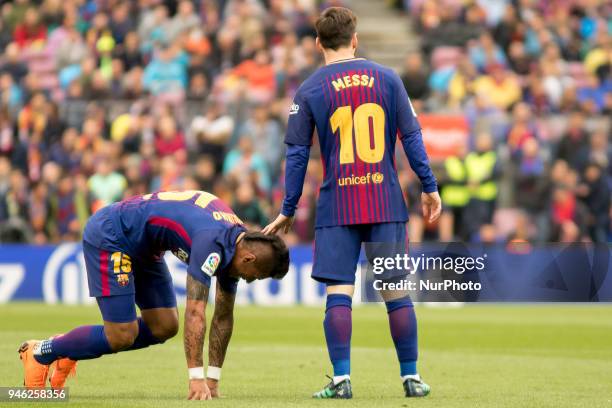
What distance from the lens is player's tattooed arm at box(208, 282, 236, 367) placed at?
9.97 m

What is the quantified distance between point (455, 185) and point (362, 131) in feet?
44.2

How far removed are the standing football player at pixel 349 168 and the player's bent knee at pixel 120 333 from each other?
115 cm

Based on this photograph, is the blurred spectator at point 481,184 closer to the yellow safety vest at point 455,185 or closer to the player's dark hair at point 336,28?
the yellow safety vest at point 455,185

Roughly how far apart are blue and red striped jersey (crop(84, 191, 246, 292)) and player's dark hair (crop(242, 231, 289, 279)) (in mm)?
119

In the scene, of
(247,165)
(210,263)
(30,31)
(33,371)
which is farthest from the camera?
(30,31)

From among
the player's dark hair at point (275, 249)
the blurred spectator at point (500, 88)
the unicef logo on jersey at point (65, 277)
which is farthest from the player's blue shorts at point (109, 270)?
the blurred spectator at point (500, 88)

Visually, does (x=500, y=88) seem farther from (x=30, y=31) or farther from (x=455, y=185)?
(x=30, y=31)

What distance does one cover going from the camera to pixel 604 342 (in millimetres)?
15781

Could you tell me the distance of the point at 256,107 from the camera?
80.5 ft

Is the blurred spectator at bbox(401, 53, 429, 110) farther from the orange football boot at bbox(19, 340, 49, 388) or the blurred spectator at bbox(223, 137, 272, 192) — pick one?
the orange football boot at bbox(19, 340, 49, 388)

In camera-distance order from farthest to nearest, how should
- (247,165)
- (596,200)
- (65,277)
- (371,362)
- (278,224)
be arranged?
(247,165) → (596,200) → (65,277) → (371,362) → (278,224)

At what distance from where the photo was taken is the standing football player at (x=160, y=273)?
9.34 m

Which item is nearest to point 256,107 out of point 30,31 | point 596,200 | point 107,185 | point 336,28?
point 107,185

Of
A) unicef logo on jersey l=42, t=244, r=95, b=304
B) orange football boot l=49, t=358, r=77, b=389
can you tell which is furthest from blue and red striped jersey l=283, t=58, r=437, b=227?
unicef logo on jersey l=42, t=244, r=95, b=304
